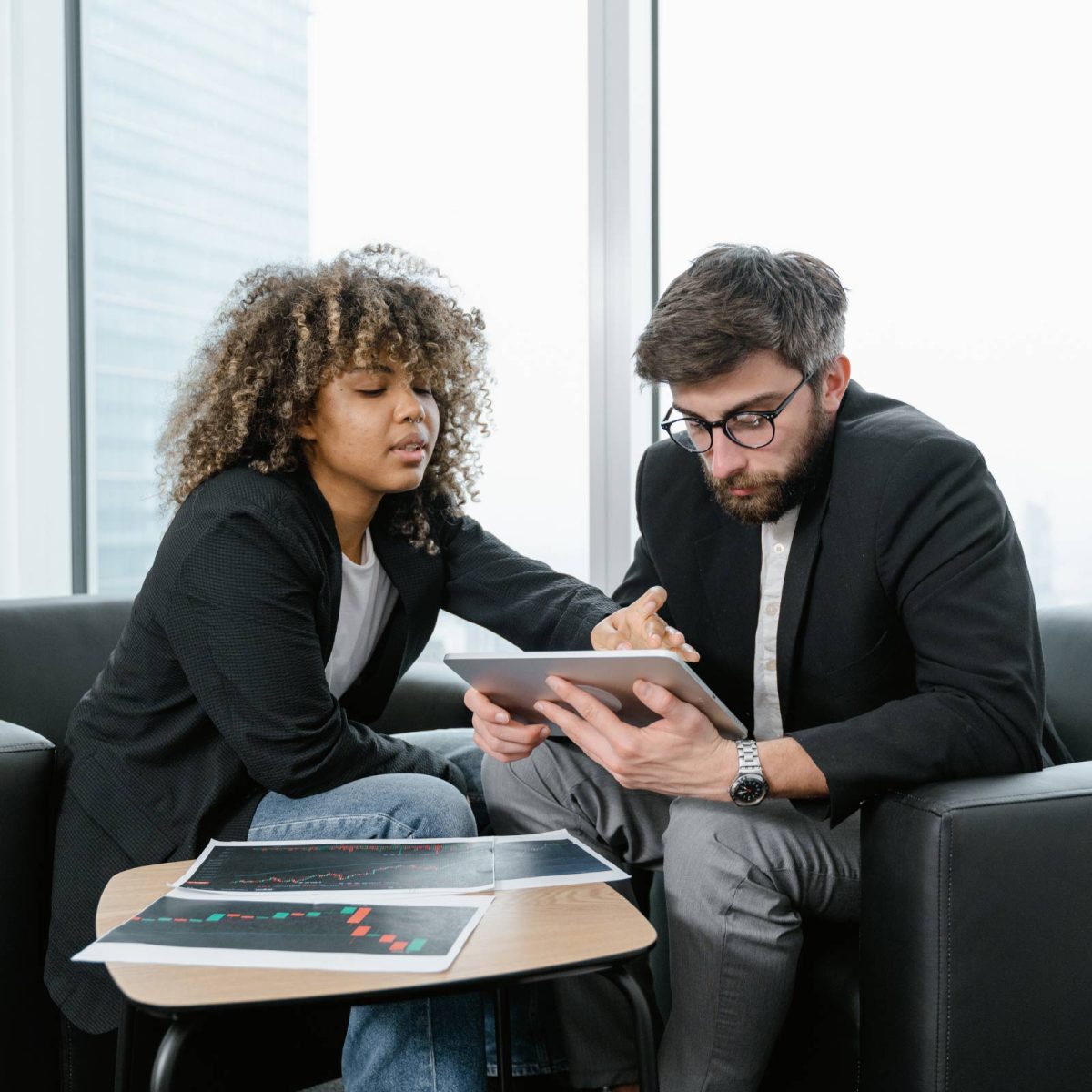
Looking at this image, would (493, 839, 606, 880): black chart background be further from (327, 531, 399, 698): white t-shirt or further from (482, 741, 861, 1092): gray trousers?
(327, 531, 399, 698): white t-shirt

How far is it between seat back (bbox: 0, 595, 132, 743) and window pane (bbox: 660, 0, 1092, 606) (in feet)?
4.80

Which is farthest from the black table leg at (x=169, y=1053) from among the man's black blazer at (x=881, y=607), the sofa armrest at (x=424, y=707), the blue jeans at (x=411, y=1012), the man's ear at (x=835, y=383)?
the sofa armrest at (x=424, y=707)

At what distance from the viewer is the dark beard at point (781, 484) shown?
1.51 metres

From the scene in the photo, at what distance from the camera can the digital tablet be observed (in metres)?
1.17

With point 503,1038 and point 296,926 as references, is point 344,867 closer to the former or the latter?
point 296,926

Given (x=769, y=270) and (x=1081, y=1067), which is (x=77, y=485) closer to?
(x=769, y=270)

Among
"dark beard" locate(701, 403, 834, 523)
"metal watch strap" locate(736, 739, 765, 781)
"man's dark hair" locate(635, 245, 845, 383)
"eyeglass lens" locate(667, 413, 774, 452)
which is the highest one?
"man's dark hair" locate(635, 245, 845, 383)

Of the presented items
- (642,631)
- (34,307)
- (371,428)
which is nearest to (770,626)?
(642,631)

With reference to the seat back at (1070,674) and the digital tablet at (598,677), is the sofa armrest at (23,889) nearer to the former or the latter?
the digital tablet at (598,677)

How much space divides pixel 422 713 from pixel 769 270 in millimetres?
1083

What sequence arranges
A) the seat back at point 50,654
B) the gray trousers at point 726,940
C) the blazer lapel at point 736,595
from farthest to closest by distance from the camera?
1. the seat back at point 50,654
2. the blazer lapel at point 736,595
3. the gray trousers at point 726,940

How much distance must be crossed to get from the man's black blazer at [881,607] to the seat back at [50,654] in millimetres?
1035

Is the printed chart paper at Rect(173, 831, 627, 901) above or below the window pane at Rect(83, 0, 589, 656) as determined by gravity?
below

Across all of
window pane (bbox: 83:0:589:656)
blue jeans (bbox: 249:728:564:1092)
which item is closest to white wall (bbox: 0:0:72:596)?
window pane (bbox: 83:0:589:656)
